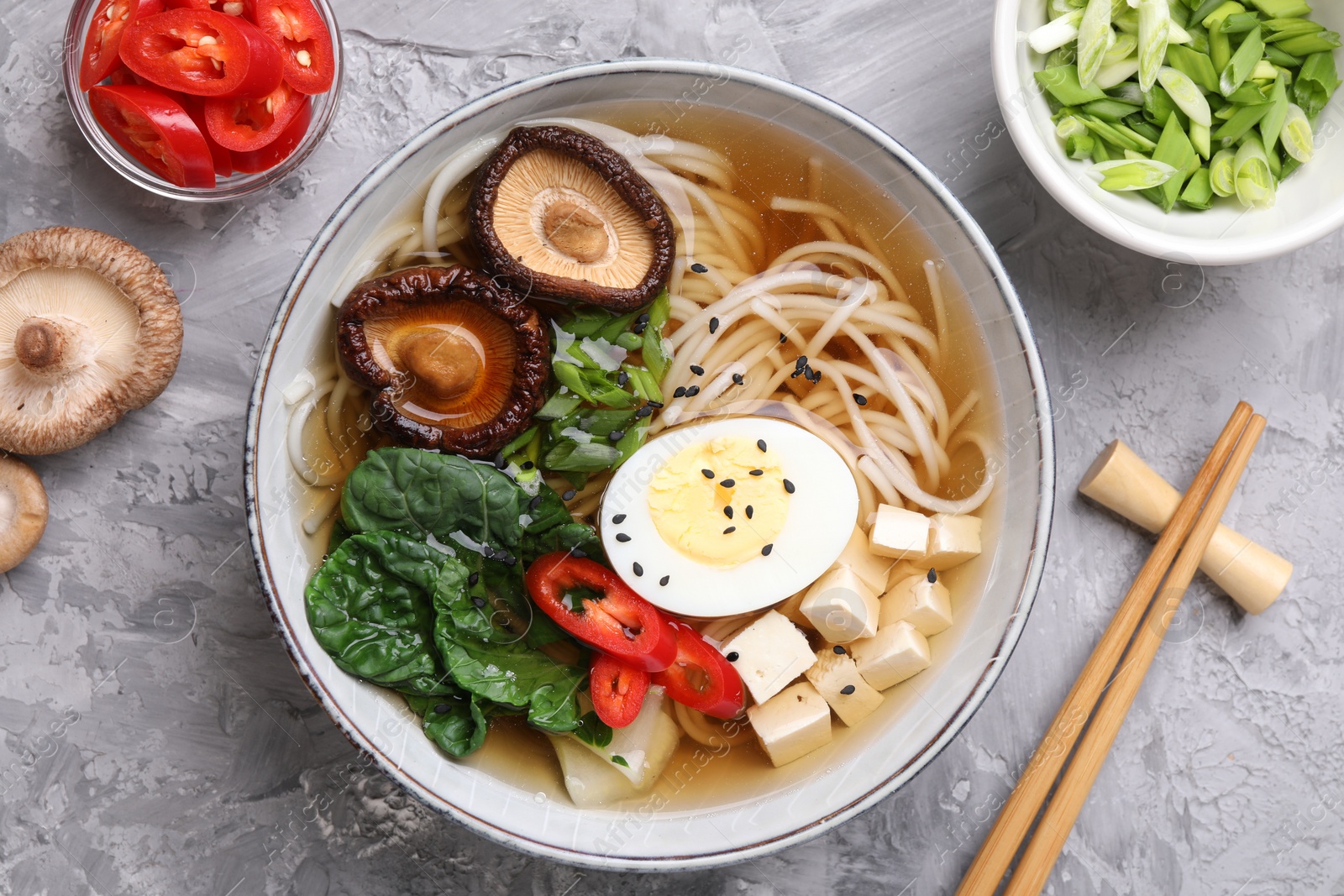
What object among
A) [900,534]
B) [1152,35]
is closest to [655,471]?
[900,534]

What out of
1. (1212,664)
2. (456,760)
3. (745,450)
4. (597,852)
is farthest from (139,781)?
(1212,664)

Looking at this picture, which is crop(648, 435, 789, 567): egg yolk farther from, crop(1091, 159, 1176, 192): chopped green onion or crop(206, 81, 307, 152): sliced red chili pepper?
crop(206, 81, 307, 152): sliced red chili pepper

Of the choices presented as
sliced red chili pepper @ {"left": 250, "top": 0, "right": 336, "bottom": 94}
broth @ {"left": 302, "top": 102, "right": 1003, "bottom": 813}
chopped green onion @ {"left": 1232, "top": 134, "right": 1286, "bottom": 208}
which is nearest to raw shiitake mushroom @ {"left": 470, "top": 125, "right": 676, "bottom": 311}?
broth @ {"left": 302, "top": 102, "right": 1003, "bottom": 813}

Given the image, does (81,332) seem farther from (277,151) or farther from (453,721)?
(453,721)

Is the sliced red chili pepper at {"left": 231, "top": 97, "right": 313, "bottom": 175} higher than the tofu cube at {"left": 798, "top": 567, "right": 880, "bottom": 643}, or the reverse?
the sliced red chili pepper at {"left": 231, "top": 97, "right": 313, "bottom": 175}

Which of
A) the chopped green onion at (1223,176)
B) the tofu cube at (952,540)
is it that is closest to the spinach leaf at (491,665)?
the tofu cube at (952,540)

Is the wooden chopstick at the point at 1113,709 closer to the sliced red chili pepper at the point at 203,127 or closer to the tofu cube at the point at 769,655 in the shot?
the tofu cube at the point at 769,655

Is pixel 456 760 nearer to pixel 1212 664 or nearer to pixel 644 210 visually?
pixel 644 210

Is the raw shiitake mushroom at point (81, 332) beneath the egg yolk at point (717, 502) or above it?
above
